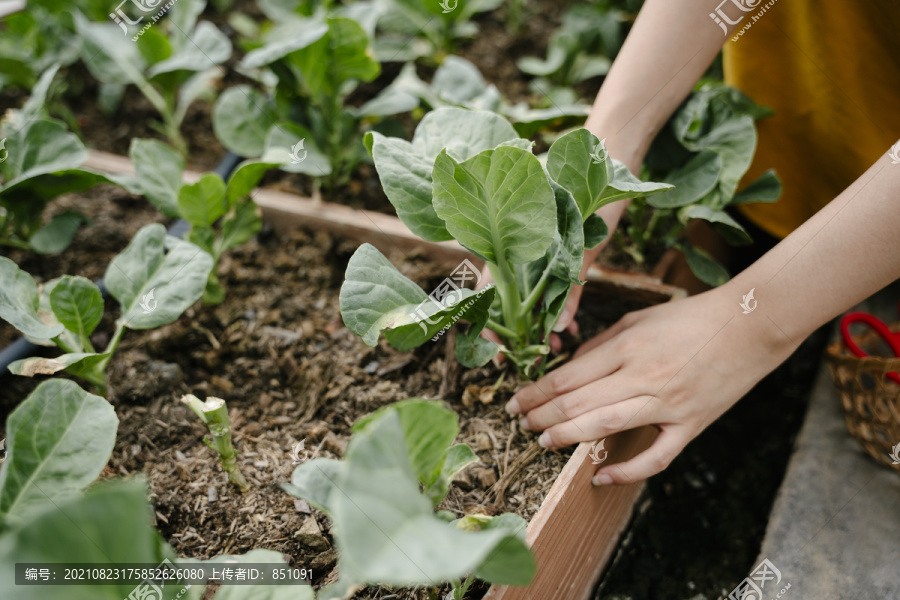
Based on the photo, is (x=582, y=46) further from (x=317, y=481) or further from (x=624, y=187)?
(x=317, y=481)

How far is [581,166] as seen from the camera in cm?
86

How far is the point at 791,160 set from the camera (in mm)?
1501

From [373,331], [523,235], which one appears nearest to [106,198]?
[373,331]

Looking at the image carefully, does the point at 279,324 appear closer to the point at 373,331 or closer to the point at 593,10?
the point at 373,331

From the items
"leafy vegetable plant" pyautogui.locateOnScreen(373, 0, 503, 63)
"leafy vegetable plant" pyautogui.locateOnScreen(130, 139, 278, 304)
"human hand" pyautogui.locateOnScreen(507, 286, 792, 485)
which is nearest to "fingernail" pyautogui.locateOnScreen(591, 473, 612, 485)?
"human hand" pyautogui.locateOnScreen(507, 286, 792, 485)

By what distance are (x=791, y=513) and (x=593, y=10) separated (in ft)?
4.78

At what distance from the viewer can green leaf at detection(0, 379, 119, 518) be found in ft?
2.46

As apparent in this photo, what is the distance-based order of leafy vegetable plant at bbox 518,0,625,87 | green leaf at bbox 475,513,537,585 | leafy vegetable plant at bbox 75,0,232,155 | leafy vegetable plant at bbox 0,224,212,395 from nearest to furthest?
green leaf at bbox 475,513,537,585 < leafy vegetable plant at bbox 0,224,212,395 < leafy vegetable plant at bbox 75,0,232,155 < leafy vegetable plant at bbox 518,0,625,87

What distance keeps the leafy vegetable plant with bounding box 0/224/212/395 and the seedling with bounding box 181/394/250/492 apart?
18 centimetres

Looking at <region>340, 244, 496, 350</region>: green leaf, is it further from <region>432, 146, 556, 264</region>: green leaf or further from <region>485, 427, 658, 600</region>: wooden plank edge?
<region>485, 427, 658, 600</region>: wooden plank edge

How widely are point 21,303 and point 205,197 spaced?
340 mm

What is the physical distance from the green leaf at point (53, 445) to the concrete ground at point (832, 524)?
3.39 feet

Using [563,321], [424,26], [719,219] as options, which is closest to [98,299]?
[563,321]

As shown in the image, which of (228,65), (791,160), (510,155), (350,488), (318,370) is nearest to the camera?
(350,488)
